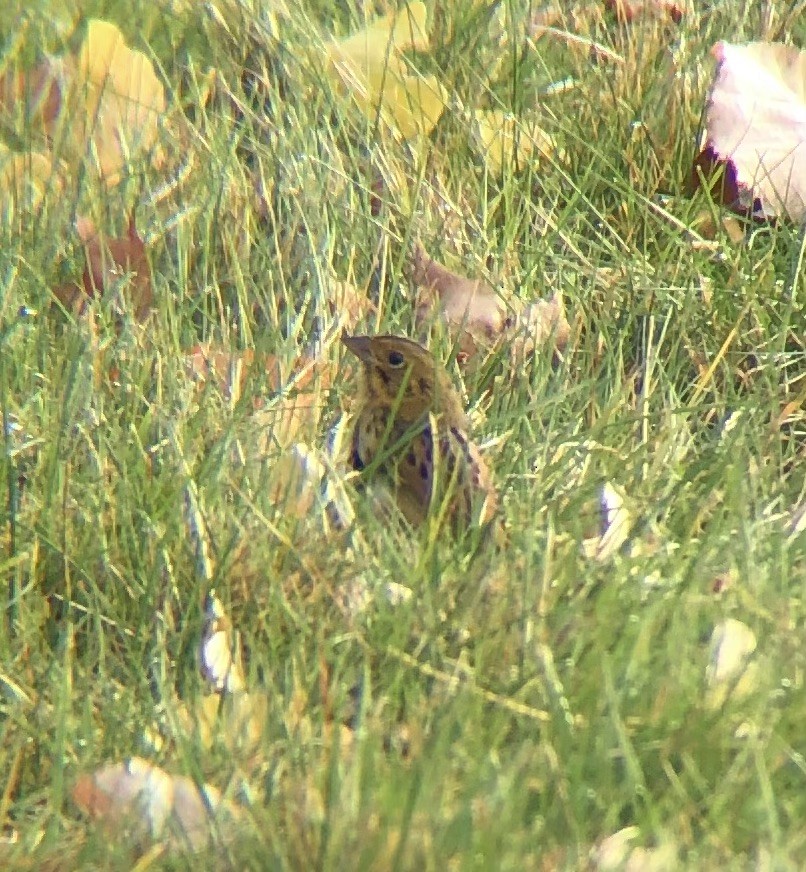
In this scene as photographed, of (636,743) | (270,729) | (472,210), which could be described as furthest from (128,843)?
(472,210)

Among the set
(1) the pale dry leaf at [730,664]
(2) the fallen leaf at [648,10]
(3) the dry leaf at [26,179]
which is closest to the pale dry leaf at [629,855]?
(1) the pale dry leaf at [730,664]

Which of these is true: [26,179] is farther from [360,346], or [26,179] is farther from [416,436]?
[416,436]

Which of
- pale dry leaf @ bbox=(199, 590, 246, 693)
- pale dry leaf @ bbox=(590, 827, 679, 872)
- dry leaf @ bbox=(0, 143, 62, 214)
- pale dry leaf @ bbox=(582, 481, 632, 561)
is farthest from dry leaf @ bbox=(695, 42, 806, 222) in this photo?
pale dry leaf @ bbox=(590, 827, 679, 872)

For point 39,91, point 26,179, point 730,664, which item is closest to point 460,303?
point 26,179

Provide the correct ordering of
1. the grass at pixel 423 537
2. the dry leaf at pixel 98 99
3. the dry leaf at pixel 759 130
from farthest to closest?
the dry leaf at pixel 98 99, the dry leaf at pixel 759 130, the grass at pixel 423 537

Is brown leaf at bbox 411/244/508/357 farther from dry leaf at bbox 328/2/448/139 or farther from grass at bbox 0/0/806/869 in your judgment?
dry leaf at bbox 328/2/448/139

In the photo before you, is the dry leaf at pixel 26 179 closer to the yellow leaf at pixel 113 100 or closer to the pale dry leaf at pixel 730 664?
the yellow leaf at pixel 113 100

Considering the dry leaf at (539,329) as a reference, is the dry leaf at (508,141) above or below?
above
